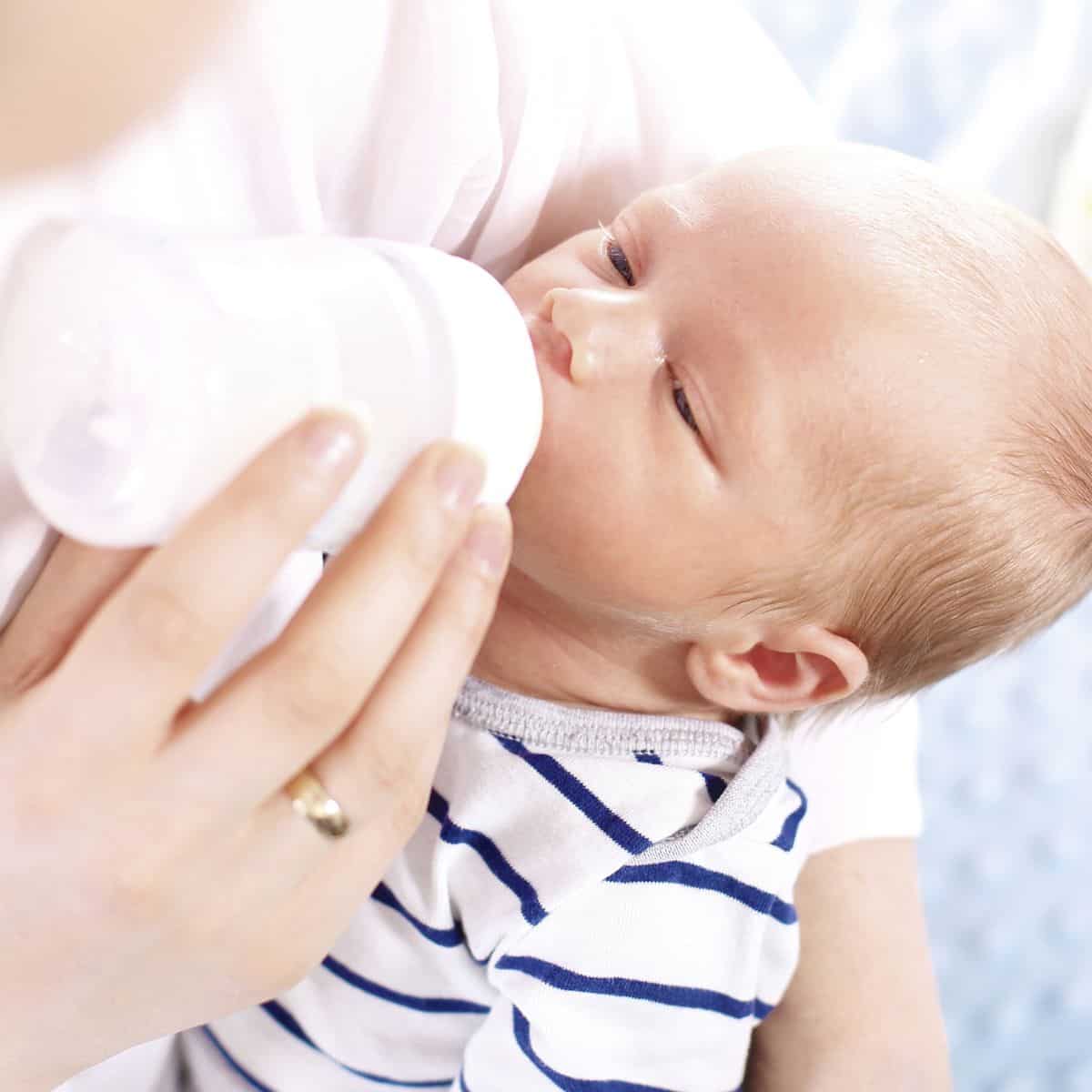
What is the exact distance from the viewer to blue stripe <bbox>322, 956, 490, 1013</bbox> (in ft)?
3.52

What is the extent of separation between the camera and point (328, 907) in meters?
0.70

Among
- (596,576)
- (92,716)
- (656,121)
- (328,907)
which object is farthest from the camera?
(656,121)

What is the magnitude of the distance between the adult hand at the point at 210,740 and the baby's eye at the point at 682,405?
0.97 ft

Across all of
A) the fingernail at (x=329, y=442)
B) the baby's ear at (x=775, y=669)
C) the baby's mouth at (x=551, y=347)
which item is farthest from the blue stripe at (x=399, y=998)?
the fingernail at (x=329, y=442)

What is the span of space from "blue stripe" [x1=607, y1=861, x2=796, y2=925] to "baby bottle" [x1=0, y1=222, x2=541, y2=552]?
0.49 m

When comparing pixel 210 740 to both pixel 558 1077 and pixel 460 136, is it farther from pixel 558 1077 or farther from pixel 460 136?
pixel 558 1077

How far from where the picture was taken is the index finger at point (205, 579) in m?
0.56

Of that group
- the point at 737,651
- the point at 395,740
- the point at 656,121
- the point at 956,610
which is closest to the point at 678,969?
the point at 737,651

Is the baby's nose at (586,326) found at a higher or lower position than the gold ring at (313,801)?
higher

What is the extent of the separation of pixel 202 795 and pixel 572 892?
458 mm

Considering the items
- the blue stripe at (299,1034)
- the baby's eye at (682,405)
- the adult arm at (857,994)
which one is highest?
the baby's eye at (682,405)

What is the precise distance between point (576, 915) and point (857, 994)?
0.32 metres

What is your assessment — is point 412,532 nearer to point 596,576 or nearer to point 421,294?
point 421,294

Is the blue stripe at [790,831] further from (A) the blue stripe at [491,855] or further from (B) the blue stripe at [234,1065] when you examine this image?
(B) the blue stripe at [234,1065]
